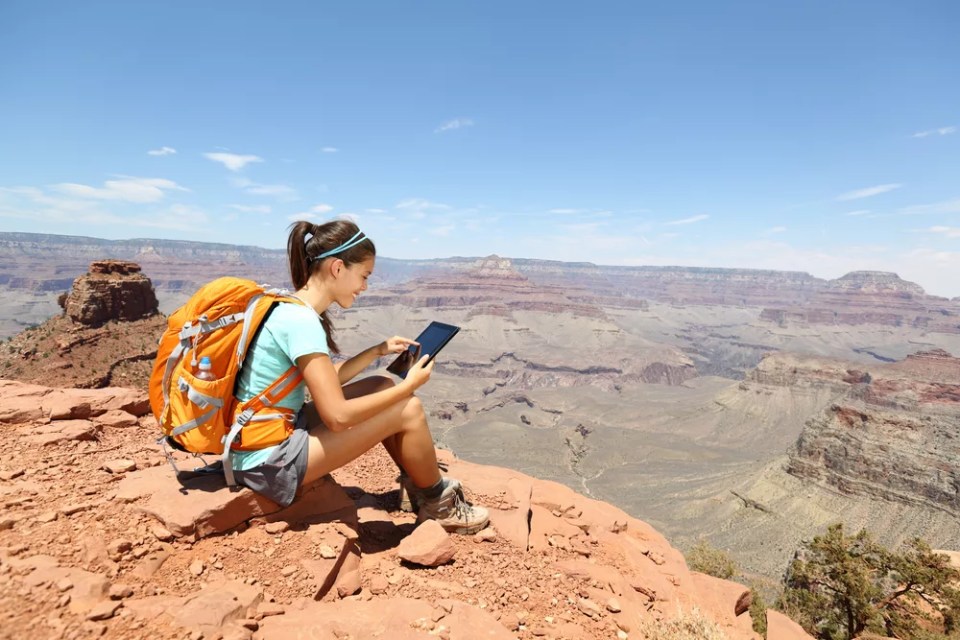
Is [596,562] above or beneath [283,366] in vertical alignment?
beneath

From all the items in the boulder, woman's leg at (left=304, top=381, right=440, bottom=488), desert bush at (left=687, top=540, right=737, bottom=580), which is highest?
woman's leg at (left=304, top=381, right=440, bottom=488)

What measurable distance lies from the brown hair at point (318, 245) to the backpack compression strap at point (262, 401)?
35 centimetres

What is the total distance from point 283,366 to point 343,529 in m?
1.51

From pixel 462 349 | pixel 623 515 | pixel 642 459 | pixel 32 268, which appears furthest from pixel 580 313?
pixel 32 268

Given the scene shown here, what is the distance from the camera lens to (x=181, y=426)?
3.26 meters

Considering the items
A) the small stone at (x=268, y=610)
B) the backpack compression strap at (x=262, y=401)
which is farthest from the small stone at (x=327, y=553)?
the backpack compression strap at (x=262, y=401)

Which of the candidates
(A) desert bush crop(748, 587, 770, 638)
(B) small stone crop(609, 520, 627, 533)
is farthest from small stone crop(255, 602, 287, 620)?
(A) desert bush crop(748, 587, 770, 638)

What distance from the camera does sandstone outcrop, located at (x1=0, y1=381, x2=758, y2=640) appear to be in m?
2.57

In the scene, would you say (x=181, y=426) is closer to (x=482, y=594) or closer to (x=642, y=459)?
(x=482, y=594)

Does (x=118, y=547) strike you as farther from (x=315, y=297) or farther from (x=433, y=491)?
(x=433, y=491)

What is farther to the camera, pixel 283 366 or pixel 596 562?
pixel 596 562

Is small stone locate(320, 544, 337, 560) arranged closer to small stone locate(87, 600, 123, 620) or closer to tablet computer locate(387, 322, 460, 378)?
small stone locate(87, 600, 123, 620)

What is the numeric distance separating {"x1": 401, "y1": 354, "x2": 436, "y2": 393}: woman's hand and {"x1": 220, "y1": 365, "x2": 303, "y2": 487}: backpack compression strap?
789 mm

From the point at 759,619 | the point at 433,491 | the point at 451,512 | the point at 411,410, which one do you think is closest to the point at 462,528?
the point at 451,512
